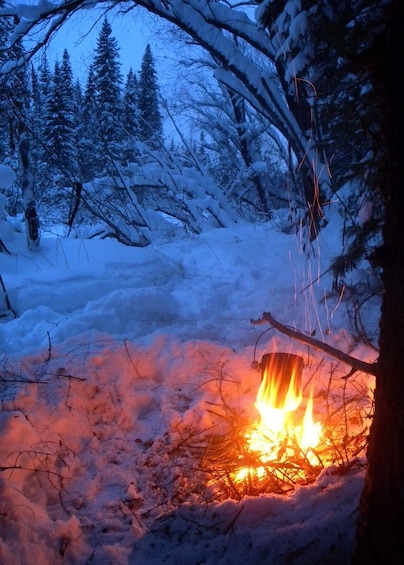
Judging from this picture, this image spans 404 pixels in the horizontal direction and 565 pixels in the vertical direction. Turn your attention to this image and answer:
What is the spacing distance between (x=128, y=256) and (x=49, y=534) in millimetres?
5812

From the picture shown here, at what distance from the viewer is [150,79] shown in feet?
115

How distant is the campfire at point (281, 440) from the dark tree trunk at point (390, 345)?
42.3 inches

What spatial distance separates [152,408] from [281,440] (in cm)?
110

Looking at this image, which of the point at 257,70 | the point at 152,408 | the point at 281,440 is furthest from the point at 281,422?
the point at 257,70

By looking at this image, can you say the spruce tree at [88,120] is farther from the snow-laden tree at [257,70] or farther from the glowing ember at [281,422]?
the glowing ember at [281,422]

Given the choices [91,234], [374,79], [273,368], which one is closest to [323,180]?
[273,368]

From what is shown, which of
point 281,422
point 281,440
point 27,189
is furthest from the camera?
point 27,189

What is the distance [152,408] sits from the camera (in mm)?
3469

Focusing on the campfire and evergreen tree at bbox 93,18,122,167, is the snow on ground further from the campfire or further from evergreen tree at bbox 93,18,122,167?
evergreen tree at bbox 93,18,122,167

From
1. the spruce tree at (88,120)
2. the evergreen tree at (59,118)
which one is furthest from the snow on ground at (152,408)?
the evergreen tree at (59,118)

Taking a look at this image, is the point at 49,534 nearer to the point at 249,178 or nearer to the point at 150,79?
the point at 249,178

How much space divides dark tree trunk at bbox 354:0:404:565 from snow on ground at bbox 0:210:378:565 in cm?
34

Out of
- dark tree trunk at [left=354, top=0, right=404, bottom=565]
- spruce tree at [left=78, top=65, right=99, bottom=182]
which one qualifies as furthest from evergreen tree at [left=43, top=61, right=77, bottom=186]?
dark tree trunk at [left=354, top=0, right=404, bottom=565]

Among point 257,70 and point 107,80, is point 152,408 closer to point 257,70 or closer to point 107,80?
point 257,70
